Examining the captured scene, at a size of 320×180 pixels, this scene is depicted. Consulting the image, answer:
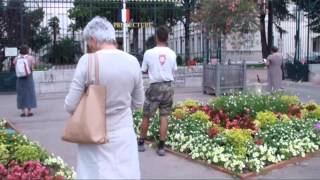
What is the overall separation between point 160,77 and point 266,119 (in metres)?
2.22

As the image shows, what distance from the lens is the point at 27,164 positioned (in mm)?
6238

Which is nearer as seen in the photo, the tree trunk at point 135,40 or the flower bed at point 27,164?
the flower bed at point 27,164

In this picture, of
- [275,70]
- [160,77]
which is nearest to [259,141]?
[160,77]

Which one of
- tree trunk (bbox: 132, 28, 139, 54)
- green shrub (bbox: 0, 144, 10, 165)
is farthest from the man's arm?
tree trunk (bbox: 132, 28, 139, 54)

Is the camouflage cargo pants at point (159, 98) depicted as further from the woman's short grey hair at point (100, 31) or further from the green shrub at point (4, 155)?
the woman's short grey hair at point (100, 31)

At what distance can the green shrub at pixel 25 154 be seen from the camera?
660cm

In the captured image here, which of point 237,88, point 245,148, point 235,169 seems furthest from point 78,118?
point 237,88

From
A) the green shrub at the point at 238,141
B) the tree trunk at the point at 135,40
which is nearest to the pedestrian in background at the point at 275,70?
the green shrub at the point at 238,141

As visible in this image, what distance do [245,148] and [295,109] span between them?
3183mm

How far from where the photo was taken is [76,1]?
62.7 ft

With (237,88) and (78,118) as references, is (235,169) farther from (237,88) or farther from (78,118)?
(237,88)

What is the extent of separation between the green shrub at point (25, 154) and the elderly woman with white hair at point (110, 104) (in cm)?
283

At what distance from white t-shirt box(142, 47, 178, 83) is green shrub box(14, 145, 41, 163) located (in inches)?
76.2

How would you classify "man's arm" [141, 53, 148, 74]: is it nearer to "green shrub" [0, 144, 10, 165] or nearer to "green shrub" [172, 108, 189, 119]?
"green shrub" [172, 108, 189, 119]
